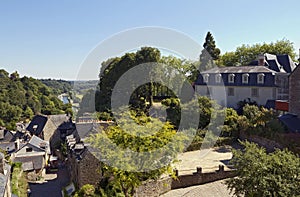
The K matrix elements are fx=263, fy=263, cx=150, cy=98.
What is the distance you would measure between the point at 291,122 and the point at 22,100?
57954 millimetres

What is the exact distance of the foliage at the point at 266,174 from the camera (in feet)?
25.2

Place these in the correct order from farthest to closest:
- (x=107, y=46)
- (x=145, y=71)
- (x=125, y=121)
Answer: (x=145, y=71) → (x=107, y=46) → (x=125, y=121)

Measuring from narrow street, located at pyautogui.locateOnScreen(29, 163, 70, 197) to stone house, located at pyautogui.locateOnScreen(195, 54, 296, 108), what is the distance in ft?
58.2

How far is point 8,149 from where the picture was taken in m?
26.9

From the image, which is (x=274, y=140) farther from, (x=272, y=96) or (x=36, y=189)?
(x=36, y=189)

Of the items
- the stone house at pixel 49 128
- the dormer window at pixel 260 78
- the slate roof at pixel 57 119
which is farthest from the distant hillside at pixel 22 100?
the dormer window at pixel 260 78

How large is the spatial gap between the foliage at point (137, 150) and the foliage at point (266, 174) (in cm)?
280

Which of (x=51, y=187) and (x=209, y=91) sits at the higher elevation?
(x=209, y=91)

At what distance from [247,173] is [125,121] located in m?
5.19

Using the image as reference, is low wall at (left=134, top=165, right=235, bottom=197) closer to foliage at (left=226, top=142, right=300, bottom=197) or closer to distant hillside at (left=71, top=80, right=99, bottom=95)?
foliage at (left=226, top=142, right=300, bottom=197)

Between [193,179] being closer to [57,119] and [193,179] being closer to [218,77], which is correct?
[218,77]

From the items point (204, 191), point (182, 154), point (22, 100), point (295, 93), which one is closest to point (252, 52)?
point (295, 93)

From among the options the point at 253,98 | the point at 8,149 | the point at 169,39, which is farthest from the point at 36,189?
the point at 253,98

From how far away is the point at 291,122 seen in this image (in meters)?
17.8
